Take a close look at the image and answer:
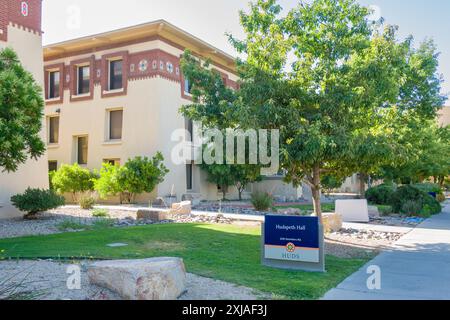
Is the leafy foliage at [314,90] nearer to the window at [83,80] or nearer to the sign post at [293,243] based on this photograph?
the sign post at [293,243]

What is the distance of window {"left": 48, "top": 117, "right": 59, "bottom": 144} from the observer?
27.1 metres

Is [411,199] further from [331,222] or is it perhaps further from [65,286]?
[65,286]

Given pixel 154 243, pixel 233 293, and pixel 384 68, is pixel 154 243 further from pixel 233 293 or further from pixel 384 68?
pixel 384 68

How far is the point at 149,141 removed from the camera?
77.2 feet

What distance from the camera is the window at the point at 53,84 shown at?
27.0 metres

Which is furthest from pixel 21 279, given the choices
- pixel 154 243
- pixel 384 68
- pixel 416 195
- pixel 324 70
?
pixel 416 195

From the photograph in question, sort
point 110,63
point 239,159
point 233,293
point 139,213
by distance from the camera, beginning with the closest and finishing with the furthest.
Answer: point 233,293 → point 239,159 → point 139,213 → point 110,63

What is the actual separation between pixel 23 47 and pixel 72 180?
352 inches

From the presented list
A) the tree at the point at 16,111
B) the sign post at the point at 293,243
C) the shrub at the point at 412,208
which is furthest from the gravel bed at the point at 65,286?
the shrub at the point at 412,208

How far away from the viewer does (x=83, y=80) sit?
26172 millimetres

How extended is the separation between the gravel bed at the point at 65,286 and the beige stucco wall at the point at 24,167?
8.76 m

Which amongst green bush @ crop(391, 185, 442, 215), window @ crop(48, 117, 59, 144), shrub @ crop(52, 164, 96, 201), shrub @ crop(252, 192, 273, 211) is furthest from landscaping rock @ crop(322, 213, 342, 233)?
window @ crop(48, 117, 59, 144)

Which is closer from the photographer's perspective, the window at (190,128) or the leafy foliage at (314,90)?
the leafy foliage at (314,90)

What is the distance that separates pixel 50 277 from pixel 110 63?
20.7m
